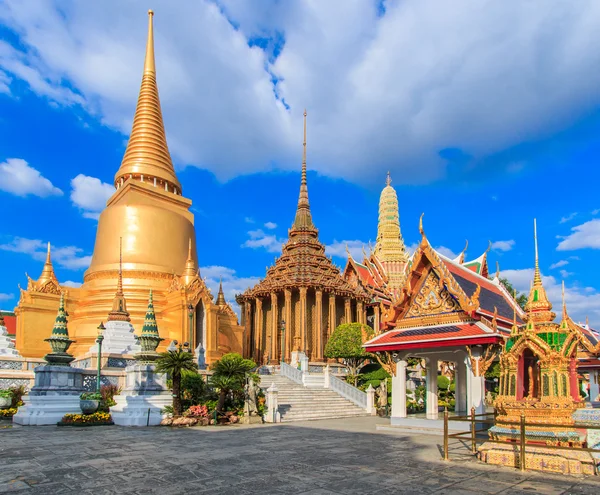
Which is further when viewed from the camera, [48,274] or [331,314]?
[331,314]

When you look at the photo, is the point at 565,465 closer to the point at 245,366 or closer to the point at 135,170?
the point at 245,366

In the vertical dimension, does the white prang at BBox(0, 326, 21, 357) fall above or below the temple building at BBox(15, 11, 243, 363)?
below

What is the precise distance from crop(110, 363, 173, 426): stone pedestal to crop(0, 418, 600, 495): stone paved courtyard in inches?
106

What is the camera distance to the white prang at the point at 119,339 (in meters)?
23.2

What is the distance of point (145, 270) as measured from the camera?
31.3 metres

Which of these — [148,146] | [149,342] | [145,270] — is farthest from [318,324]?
[149,342]

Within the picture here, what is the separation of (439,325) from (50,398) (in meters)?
12.2

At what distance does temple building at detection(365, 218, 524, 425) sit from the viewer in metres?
13.7

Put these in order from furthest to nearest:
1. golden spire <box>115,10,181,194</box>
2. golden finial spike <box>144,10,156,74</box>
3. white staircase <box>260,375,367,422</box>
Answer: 1. golden finial spike <box>144,10,156,74</box>
2. golden spire <box>115,10,181,194</box>
3. white staircase <box>260,375,367,422</box>

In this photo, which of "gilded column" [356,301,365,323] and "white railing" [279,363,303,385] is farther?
"gilded column" [356,301,365,323]

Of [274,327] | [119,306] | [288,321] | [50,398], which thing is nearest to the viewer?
[50,398]

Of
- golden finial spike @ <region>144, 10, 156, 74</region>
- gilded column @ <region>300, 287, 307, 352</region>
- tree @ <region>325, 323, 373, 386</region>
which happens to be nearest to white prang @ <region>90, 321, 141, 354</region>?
tree @ <region>325, 323, 373, 386</region>

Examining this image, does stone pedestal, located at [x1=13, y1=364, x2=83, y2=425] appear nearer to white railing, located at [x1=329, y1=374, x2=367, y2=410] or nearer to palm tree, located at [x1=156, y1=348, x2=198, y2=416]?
palm tree, located at [x1=156, y1=348, x2=198, y2=416]

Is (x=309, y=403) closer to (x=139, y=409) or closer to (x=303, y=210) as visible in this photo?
(x=139, y=409)
